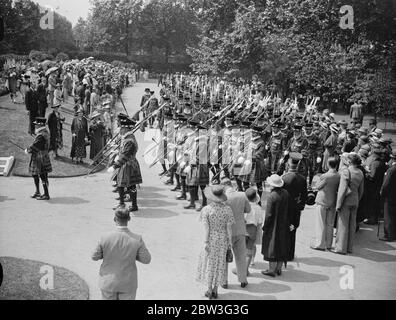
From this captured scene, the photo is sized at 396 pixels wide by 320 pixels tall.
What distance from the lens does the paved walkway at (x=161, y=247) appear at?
805 cm

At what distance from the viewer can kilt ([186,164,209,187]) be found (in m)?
11.9

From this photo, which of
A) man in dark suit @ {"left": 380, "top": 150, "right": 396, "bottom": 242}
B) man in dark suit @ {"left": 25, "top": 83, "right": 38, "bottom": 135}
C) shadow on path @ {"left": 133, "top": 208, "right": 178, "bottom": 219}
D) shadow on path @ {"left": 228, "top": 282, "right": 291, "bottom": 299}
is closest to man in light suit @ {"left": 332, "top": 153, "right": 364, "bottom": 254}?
man in dark suit @ {"left": 380, "top": 150, "right": 396, "bottom": 242}

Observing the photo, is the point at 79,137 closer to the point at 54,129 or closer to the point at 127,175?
the point at 54,129

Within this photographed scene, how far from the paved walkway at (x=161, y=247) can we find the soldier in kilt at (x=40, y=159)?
0.36m

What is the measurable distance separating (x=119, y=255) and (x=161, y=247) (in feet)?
11.1

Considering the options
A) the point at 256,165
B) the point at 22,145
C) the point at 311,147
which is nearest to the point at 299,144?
the point at 311,147

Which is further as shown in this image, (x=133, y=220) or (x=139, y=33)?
(x=139, y=33)

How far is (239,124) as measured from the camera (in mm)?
14016

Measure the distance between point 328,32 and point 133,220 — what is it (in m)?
15.2

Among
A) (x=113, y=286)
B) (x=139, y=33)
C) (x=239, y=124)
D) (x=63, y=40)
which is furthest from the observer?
(x=139, y=33)

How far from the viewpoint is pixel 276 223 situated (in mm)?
8445

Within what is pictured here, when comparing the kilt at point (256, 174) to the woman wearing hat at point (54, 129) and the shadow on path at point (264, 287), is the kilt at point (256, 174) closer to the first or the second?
the shadow on path at point (264, 287)
